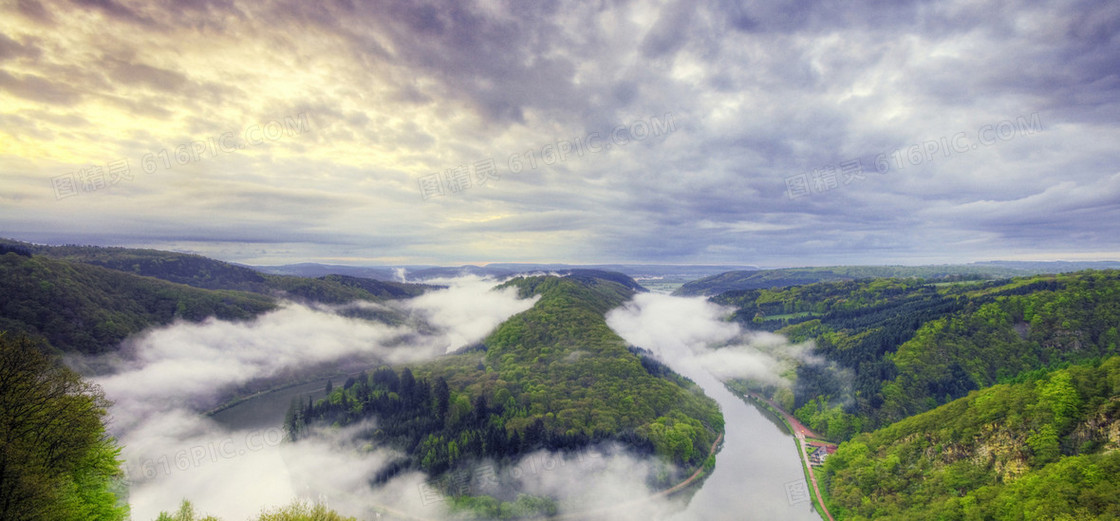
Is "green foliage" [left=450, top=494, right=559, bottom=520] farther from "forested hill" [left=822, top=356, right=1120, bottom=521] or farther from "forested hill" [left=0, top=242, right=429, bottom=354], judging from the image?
"forested hill" [left=0, top=242, right=429, bottom=354]

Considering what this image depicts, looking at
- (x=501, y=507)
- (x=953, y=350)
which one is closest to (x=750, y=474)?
(x=501, y=507)

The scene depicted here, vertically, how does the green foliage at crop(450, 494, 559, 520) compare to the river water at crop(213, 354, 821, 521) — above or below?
above

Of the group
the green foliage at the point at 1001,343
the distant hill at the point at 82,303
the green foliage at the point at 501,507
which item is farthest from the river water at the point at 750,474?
the distant hill at the point at 82,303

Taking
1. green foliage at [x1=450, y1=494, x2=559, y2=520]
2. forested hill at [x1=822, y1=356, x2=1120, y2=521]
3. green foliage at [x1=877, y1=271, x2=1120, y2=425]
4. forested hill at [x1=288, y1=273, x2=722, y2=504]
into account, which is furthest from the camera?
green foliage at [x1=877, y1=271, x2=1120, y2=425]

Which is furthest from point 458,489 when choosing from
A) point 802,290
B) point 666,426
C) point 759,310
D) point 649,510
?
point 802,290

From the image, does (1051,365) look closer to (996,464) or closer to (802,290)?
(996,464)

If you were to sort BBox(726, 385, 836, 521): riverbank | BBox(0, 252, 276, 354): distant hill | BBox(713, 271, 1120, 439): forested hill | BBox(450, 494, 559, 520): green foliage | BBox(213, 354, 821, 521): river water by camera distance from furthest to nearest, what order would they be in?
BBox(0, 252, 276, 354): distant hill < BBox(713, 271, 1120, 439): forested hill < BBox(726, 385, 836, 521): riverbank < BBox(213, 354, 821, 521): river water < BBox(450, 494, 559, 520): green foliage

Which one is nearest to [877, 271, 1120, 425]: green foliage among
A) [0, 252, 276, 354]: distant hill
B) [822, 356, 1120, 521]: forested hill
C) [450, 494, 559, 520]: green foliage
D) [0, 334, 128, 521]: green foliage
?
[822, 356, 1120, 521]: forested hill
